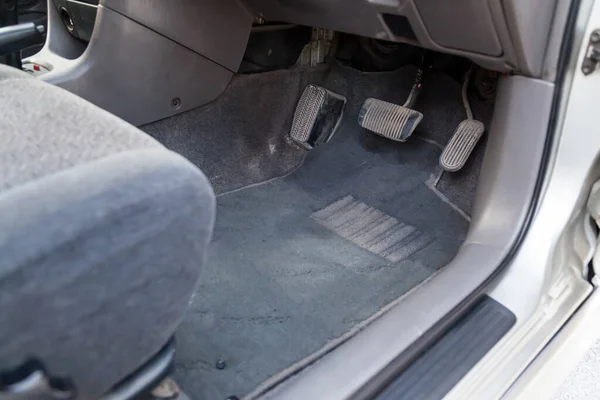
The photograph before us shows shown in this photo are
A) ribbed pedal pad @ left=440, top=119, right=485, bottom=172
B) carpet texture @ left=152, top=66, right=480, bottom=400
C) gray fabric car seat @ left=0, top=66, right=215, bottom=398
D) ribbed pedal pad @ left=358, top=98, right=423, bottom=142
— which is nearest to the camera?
gray fabric car seat @ left=0, top=66, right=215, bottom=398

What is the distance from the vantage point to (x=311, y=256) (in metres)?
1.25

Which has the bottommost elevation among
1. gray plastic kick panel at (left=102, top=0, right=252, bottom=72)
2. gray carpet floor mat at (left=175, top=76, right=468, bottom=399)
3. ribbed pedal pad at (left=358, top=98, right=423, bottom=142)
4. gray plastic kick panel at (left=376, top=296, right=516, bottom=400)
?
gray carpet floor mat at (left=175, top=76, right=468, bottom=399)

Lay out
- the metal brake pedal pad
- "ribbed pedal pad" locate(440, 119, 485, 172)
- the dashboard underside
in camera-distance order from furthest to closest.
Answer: the metal brake pedal pad < "ribbed pedal pad" locate(440, 119, 485, 172) < the dashboard underside

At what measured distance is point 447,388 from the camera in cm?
75

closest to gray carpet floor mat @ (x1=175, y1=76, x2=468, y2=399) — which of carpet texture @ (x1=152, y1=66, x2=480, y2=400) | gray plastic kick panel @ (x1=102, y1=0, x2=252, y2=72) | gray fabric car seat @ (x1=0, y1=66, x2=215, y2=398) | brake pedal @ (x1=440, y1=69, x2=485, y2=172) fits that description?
carpet texture @ (x1=152, y1=66, x2=480, y2=400)

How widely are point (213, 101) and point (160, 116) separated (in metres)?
0.17

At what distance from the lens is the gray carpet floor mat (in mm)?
967

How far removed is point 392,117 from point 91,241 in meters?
1.22

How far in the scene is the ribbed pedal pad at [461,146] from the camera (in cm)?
133

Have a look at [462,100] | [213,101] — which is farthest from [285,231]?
[462,100]

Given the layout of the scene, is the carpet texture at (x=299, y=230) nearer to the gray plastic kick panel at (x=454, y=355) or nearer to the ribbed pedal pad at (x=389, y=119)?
the ribbed pedal pad at (x=389, y=119)

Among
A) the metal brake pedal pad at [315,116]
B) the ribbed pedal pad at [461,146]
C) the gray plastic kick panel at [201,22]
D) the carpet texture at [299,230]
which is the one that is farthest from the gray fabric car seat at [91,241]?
the metal brake pedal pad at [315,116]

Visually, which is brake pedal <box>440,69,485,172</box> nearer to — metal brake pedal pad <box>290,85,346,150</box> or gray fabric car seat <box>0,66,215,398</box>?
metal brake pedal pad <box>290,85,346,150</box>

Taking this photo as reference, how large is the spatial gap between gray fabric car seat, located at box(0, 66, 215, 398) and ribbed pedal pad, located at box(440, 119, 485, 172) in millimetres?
1006
